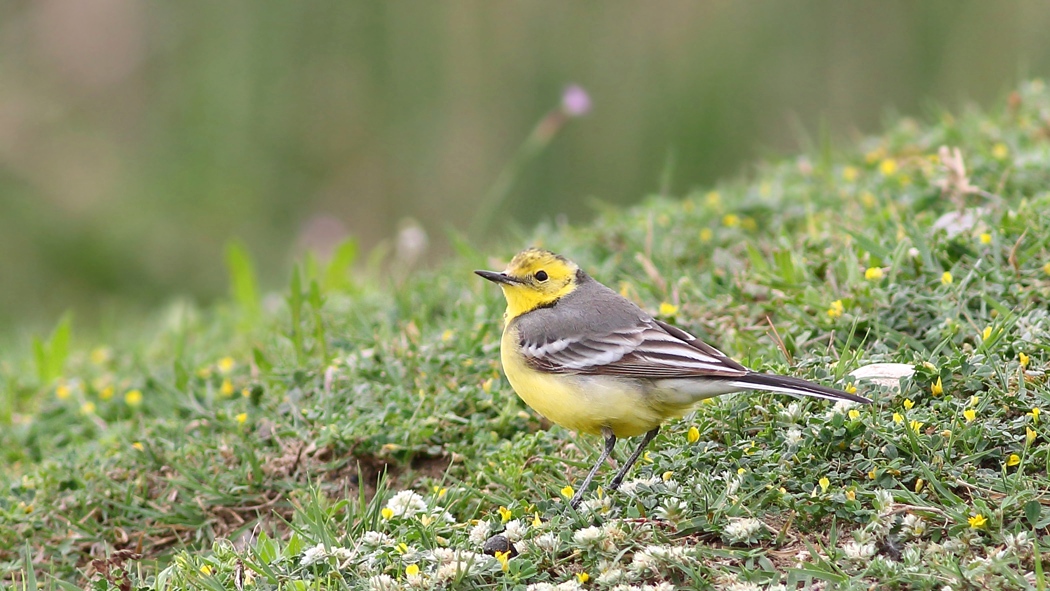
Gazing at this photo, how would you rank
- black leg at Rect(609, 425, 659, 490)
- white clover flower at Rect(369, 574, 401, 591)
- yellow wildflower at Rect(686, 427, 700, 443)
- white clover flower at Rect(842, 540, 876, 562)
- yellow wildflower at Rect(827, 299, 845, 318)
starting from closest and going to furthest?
white clover flower at Rect(842, 540, 876, 562), white clover flower at Rect(369, 574, 401, 591), black leg at Rect(609, 425, 659, 490), yellow wildflower at Rect(686, 427, 700, 443), yellow wildflower at Rect(827, 299, 845, 318)

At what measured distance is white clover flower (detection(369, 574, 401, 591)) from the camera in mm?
3725

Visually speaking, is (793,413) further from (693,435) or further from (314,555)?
(314,555)

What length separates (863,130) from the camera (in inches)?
432

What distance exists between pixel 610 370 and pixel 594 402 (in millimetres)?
153

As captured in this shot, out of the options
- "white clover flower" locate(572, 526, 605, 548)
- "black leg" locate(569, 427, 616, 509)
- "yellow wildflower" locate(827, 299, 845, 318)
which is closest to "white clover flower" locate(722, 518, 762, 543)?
"white clover flower" locate(572, 526, 605, 548)

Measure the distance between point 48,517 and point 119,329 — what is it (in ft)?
12.6

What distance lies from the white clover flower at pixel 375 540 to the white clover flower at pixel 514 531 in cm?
42

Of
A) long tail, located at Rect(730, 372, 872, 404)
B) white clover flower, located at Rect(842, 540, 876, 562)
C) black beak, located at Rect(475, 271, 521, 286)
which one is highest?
black beak, located at Rect(475, 271, 521, 286)

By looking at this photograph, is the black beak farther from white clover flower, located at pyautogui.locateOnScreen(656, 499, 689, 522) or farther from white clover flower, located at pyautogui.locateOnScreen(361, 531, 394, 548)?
white clover flower, located at pyautogui.locateOnScreen(656, 499, 689, 522)

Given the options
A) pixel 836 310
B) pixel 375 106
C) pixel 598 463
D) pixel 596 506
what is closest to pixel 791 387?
pixel 596 506

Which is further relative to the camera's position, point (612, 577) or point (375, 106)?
point (375, 106)

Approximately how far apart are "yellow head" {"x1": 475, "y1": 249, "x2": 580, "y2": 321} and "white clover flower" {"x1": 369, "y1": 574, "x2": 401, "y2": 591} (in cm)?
170

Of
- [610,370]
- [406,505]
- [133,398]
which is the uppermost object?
[610,370]

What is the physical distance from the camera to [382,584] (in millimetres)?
3732
